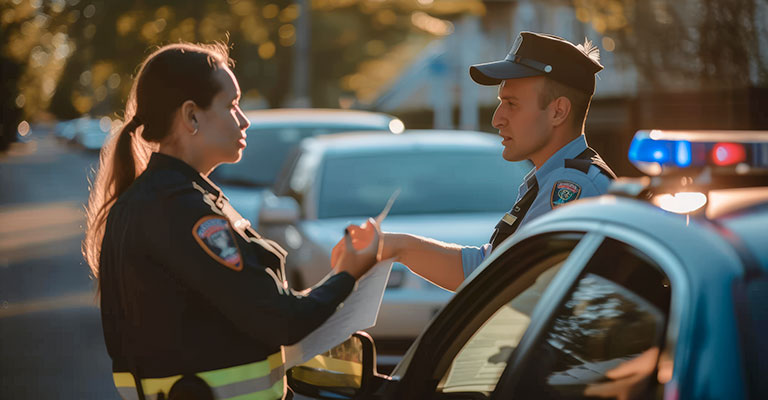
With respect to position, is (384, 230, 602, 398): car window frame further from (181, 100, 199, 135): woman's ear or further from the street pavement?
the street pavement

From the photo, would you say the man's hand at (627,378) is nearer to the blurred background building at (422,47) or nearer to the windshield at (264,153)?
the blurred background building at (422,47)

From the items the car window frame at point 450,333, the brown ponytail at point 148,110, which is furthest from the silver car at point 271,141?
the car window frame at point 450,333

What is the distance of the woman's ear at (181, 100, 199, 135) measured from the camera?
262 cm

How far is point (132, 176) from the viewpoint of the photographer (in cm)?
273

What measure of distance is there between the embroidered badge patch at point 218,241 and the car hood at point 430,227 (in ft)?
12.5

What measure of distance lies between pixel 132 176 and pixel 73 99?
396ft

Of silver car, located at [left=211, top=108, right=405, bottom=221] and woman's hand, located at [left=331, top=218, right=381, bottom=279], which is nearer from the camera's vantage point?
woman's hand, located at [left=331, top=218, right=381, bottom=279]

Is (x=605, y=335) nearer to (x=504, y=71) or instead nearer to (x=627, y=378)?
(x=627, y=378)

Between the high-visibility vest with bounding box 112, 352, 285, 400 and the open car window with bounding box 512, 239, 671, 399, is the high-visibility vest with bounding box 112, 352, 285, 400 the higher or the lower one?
the lower one

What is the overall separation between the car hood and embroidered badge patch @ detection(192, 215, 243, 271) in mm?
3823

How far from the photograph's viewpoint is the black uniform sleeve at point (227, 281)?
240 cm

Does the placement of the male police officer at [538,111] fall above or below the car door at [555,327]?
above

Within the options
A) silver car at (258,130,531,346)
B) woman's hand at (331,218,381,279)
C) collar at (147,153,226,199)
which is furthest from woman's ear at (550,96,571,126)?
silver car at (258,130,531,346)

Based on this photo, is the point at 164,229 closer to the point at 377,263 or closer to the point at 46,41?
the point at 377,263
